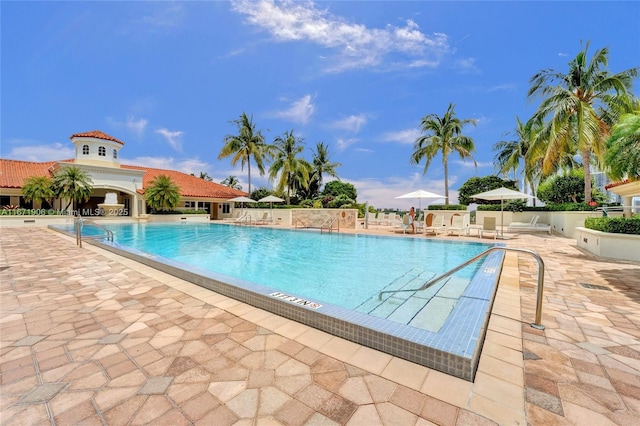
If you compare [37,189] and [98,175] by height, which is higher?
[98,175]

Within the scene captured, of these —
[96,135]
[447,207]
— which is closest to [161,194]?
[96,135]

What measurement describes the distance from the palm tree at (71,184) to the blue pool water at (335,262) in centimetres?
1642

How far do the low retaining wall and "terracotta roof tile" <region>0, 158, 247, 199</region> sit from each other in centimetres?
2998

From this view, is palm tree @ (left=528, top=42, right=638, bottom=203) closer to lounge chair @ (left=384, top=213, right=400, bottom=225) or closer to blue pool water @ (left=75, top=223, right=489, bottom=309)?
blue pool water @ (left=75, top=223, right=489, bottom=309)

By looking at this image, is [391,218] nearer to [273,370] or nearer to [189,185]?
[273,370]

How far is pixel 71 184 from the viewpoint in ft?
67.8

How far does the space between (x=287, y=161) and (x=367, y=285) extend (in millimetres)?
22980

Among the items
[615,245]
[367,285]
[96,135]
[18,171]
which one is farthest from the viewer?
[96,135]

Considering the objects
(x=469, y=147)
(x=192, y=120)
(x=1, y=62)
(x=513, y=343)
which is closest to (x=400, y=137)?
(x=469, y=147)

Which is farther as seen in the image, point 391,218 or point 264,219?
point 264,219

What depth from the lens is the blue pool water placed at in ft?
19.1

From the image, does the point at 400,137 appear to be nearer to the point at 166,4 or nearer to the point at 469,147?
the point at 469,147

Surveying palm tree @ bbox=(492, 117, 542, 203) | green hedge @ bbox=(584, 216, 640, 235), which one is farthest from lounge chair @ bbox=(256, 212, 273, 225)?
palm tree @ bbox=(492, 117, 542, 203)

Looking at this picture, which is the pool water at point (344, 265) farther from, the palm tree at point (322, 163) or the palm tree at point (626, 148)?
the palm tree at point (322, 163)
